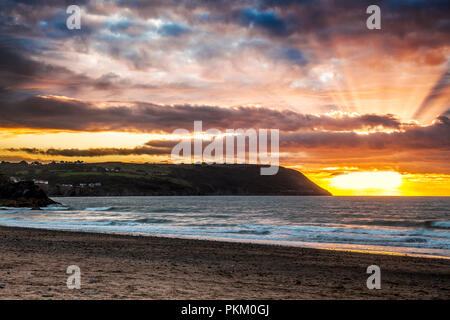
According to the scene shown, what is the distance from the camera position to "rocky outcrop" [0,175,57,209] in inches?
3433

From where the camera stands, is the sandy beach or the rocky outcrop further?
the rocky outcrop

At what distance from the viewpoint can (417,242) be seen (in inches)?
1168

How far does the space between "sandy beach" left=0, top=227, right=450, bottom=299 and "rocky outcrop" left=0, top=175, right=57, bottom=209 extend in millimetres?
75276

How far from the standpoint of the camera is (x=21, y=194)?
90938 mm

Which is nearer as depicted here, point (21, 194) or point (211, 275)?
point (211, 275)

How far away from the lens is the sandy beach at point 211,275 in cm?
1032

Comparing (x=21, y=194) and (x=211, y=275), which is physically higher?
(x=211, y=275)

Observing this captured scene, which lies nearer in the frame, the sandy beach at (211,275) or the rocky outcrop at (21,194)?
the sandy beach at (211,275)

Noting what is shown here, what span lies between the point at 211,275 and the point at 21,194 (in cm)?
9001

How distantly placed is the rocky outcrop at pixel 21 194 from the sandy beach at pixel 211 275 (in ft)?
247
